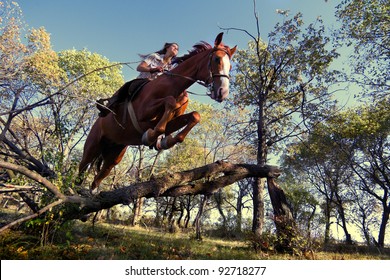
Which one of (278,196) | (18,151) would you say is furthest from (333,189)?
(18,151)

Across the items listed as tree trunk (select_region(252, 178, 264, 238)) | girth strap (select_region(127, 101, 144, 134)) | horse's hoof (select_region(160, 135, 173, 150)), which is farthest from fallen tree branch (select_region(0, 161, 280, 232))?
tree trunk (select_region(252, 178, 264, 238))

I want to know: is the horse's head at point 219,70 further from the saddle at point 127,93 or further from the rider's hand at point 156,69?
the saddle at point 127,93

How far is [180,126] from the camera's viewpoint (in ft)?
15.9

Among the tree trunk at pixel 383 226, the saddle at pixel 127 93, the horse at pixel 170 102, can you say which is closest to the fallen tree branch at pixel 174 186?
the horse at pixel 170 102

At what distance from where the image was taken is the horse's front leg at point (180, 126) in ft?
13.1

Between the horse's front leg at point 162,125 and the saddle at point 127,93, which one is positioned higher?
the saddle at point 127,93

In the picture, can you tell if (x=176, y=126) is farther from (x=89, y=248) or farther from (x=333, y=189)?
(x=333, y=189)

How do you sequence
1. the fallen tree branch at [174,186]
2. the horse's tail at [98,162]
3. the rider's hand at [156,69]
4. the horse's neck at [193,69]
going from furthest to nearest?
the horse's tail at [98,162] < the rider's hand at [156,69] < the fallen tree branch at [174,186] < the horse's neck at [193,69]

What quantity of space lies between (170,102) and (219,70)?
2.99 feet

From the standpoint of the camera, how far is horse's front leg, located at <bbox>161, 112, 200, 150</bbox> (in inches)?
157

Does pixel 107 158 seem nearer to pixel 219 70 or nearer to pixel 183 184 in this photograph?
pixel 183 184

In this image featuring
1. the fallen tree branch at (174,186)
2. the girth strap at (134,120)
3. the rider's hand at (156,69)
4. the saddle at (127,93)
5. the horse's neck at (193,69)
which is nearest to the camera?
the horse's neck at (193,69)

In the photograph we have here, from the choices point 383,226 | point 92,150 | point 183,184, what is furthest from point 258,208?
point 383,226

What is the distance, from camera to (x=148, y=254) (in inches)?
199
